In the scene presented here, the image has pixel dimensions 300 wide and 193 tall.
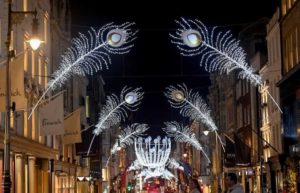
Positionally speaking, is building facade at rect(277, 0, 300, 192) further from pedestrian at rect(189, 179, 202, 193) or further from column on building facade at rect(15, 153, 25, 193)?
pedestrian at rect(189, 179, 202, 193)

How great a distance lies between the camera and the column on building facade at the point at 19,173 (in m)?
41.2

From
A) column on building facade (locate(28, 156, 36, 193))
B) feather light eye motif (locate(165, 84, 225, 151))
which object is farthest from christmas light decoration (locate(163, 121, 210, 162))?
column on building facade (locate(28, 156, 36, 193))

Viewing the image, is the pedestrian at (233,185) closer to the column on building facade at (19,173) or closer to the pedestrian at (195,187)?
the pedestrian at (195,187)

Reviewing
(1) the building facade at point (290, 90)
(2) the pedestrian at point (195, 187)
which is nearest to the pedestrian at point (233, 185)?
(2) the pedestrian at point (195, 187)

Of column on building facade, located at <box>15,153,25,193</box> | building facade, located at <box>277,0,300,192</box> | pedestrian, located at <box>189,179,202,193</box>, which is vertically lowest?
pedestrian, located at <box>189,179,202,193</box>

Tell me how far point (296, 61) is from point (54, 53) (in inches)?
738

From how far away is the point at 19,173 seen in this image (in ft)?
137

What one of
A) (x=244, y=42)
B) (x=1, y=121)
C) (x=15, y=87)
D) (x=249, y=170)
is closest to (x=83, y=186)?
(x=249, y=170)

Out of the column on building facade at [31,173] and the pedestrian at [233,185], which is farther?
the column on building facade at [31,173]

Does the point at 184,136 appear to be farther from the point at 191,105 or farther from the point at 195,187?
the point at 195,187

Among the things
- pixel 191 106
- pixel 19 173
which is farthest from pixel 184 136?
pixel 19 173

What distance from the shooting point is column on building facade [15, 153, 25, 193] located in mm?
41188

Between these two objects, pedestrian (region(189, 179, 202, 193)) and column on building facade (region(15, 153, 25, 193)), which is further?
column on building facade (region(15, 153, 25, 193))

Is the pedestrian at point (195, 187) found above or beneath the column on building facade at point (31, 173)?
beneath
